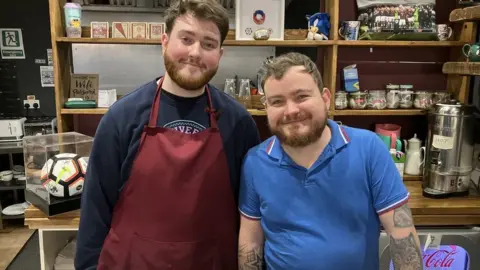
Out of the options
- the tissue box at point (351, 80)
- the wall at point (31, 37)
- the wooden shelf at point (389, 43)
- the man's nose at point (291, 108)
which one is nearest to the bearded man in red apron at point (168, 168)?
the man's nose at point (291, 108)

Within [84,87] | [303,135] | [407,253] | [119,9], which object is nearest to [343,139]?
[303,135]

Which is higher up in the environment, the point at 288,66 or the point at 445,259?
the point at 288,66

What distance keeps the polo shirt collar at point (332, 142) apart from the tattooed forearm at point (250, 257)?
1.14ft

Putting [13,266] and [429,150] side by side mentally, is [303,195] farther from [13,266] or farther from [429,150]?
[13,266]

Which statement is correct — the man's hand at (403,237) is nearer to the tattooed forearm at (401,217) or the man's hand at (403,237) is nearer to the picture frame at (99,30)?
the tattooed forearm at (401,217)

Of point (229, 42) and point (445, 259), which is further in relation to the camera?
point (229, 42)

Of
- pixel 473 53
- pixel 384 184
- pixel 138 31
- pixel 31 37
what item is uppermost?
pixel 31 37

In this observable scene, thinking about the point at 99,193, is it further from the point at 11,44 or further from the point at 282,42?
the point at 11,44

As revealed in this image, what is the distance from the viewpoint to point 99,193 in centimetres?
146

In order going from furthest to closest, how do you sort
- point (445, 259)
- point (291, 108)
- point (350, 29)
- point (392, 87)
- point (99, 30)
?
point (392, 87), point (350, 29), point (99, 30), point (445, 259), point (291, 108)

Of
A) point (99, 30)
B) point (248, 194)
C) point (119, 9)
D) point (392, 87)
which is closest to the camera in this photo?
point (248, 194)

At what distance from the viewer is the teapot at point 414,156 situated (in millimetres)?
2734

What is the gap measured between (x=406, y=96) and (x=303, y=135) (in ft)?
5.37

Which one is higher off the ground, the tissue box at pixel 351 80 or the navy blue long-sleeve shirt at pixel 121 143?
the tissue box at pixel 351 80
